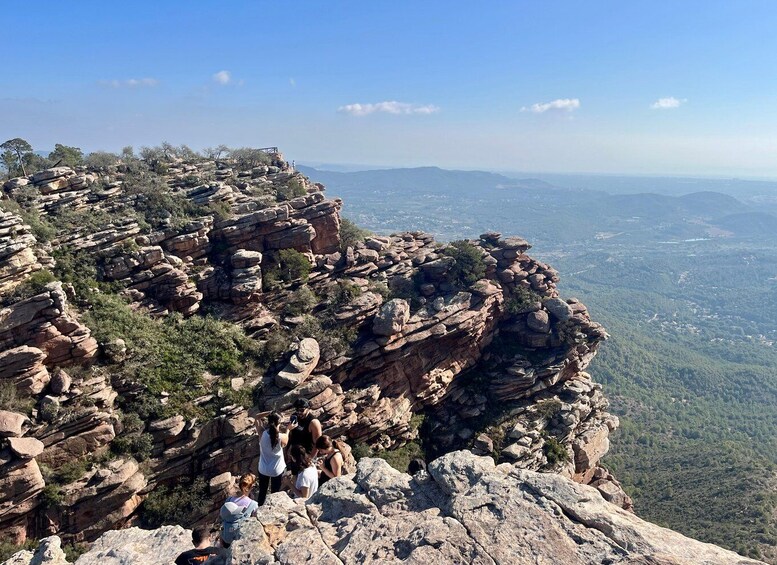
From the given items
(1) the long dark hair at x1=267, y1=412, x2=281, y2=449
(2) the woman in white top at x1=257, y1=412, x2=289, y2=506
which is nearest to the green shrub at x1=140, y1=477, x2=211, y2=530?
(2) the woman in white top at x1=257, y1=412, x2=289, y2=506

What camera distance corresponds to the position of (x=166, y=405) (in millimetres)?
24406

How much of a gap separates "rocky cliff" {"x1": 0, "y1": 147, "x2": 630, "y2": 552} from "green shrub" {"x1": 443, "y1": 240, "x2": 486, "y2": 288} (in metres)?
0.20

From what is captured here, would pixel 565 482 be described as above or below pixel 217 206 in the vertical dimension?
below

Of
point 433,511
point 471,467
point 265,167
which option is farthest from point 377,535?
point 265,167

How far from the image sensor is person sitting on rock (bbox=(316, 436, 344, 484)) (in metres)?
12.6

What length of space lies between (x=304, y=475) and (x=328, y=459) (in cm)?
136

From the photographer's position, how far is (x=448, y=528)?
9.01 metres

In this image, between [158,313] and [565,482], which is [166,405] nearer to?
[158,313]

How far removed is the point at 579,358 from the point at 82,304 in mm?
38111

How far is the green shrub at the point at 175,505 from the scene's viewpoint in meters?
22.5

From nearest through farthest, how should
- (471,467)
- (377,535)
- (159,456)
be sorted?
(377,535) → (471,467) → (159,456)

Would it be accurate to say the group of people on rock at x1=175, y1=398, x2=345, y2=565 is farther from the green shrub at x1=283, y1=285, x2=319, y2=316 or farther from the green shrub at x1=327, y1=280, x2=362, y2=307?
the green shrub at x1=327, y1=280, x2=362, y2=307

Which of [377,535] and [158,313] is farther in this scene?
[158,313]

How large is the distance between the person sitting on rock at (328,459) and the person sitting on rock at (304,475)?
1.55 ft
